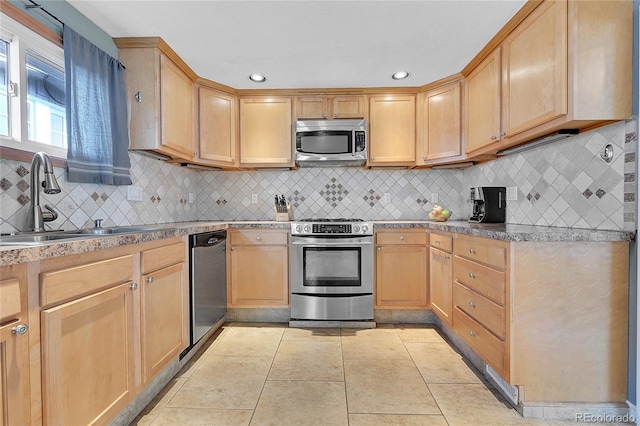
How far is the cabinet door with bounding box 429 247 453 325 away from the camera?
2.41 m

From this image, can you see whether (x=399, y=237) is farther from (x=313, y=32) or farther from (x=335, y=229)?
(x=313, y=32)

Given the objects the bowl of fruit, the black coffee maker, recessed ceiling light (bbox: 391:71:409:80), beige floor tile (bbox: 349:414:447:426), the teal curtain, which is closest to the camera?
beige floor tile (bbox: 349:414:447:426)

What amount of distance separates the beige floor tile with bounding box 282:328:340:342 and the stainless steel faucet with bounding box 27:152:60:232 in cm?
177

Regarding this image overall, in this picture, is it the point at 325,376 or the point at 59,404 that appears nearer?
the point at 59,404

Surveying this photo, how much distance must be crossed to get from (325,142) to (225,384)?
7.10 ft

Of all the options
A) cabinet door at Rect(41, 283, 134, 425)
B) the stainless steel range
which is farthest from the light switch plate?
the stainless steel range

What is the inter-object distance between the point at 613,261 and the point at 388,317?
177cm

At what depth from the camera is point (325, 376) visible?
1.98m

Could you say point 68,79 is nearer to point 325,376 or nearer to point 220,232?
point 220,232

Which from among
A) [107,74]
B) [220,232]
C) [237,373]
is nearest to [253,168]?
[220,232]

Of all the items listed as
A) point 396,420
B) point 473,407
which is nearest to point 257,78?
point 396,420

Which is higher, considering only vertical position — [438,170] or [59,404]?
[438,170]

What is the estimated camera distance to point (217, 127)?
3.03 m

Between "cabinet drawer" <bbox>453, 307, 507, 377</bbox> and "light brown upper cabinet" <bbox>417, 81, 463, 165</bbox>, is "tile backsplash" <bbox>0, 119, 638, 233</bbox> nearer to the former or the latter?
"light brown upper cabinet" <bbox>417, 81, 463, 165</bbox>
